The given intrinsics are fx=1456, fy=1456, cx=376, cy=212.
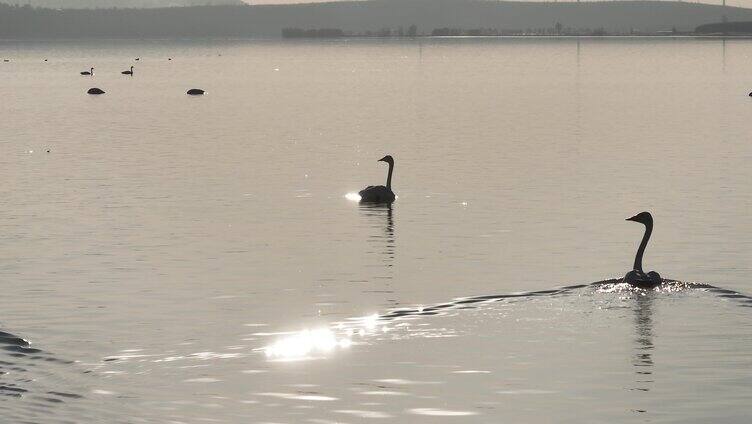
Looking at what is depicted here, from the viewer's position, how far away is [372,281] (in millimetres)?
33156

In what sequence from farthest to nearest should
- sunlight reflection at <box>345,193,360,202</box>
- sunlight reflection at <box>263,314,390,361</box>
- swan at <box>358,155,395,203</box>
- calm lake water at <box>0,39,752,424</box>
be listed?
sunlight reflection at <box>345,193,360,202</box> → swan at <box>358,155,395,203</box> → sunlight reflection at <box>263,314,390,361</box> → calm lake water at <box>0,39,752,424</box>

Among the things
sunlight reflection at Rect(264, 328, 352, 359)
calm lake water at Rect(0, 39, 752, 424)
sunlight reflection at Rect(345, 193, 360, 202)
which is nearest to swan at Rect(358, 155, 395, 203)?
calm lake water at Rect(0, 39, 752, 424)

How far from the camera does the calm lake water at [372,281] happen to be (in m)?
22.6

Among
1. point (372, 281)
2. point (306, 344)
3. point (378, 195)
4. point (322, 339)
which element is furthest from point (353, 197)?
point (306, 344)

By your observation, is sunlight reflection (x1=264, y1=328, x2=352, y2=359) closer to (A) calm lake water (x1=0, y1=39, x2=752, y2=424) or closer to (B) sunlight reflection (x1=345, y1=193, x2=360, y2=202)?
(A) calm lake water (x1=0, y1=39, x2=752, y2=424)

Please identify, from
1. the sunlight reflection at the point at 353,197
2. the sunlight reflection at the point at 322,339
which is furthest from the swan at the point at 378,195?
the sunlight reflection at the point at 322,339

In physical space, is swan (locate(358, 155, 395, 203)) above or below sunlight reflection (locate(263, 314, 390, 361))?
above

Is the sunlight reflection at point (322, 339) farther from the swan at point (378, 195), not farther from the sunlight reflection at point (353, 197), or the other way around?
the sunlight reflection at point (353, 197)

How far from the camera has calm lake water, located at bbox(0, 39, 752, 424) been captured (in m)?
22.6

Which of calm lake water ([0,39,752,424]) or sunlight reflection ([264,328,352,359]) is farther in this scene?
sunlight reflection ([264,328,352,359])

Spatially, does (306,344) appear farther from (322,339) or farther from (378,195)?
(378,195)

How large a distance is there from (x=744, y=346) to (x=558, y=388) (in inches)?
179

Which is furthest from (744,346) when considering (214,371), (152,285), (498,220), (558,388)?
(498,220)

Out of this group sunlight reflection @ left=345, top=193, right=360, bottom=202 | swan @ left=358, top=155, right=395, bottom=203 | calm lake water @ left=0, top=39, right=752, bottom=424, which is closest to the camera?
calm lake water @ left=0, top=39, right=752, bottom=424
